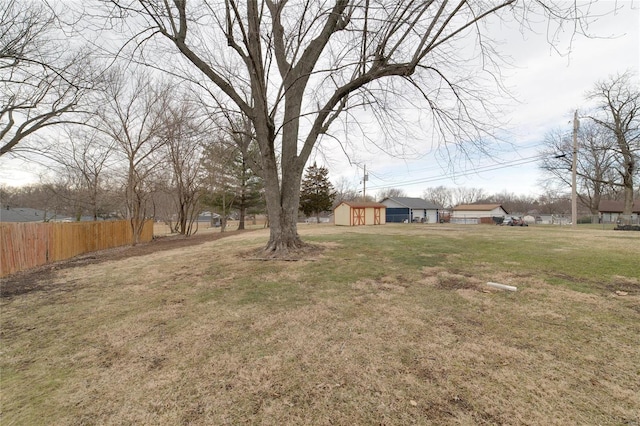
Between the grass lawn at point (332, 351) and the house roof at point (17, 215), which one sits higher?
the house roof at point (17, 215)

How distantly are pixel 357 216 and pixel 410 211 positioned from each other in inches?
592

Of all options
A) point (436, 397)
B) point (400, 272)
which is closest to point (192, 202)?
point (400, 272)

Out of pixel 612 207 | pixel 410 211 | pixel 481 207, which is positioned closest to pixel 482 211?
pixel 481 207

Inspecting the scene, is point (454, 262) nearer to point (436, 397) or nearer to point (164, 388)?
point (436, 397)

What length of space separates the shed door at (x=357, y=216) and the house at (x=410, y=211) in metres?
12.5

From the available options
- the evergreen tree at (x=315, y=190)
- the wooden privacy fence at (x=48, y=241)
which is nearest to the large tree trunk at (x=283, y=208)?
the wooden privacy fence at (x=48, y=241)

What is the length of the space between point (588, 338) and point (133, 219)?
16.6 meters

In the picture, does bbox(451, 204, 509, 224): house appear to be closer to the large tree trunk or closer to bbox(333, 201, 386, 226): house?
bbox(333, 201, 386, 226): house

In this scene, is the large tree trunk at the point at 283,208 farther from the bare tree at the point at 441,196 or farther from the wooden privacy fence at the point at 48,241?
the bare tree at the point at 441,196

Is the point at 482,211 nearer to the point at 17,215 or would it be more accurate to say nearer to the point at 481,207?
the point at 481,207

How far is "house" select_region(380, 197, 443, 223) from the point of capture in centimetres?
3581

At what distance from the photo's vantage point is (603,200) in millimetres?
42000

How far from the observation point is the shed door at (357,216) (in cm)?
2373

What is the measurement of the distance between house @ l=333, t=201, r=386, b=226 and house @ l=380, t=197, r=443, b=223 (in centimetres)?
1064
